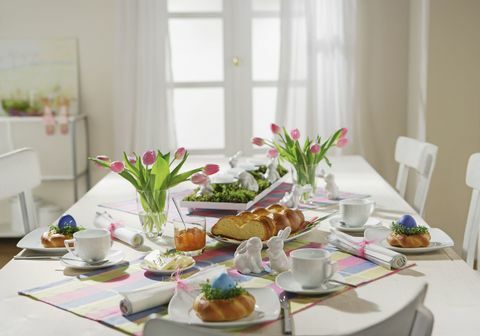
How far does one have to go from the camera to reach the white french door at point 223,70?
4906mm

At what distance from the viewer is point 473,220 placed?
2.33 metres

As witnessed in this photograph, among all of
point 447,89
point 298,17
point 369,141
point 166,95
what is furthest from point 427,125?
point 166,95

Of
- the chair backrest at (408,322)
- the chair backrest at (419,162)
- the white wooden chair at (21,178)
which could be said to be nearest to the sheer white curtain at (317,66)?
the chair backrest at (419,162)

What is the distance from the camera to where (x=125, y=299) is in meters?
1.41

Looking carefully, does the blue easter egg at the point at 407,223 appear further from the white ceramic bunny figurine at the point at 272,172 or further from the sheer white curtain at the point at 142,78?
the sheer white curtain at the point at 142,78

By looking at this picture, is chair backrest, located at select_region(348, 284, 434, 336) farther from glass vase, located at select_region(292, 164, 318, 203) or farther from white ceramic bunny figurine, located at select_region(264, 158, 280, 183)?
white ceramic bunny figurine, located at select_region(264, 158, 280, 183)

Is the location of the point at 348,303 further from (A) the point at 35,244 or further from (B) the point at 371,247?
(A) the point at 35,244

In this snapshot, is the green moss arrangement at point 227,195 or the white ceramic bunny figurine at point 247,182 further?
the white ceramic bunny figurine at point 247,182

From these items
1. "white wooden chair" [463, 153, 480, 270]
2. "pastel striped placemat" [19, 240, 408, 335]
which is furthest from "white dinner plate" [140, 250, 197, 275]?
"white wooden chair" [463, 153, 480, 270]

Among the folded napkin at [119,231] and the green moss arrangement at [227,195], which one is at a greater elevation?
the green moss arrangement at [227,195]

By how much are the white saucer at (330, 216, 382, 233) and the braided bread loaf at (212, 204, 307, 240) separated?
17cm

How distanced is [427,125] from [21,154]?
2.64 meters

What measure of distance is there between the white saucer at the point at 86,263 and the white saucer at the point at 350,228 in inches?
25.8

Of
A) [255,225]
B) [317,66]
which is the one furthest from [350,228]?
[317,66]
